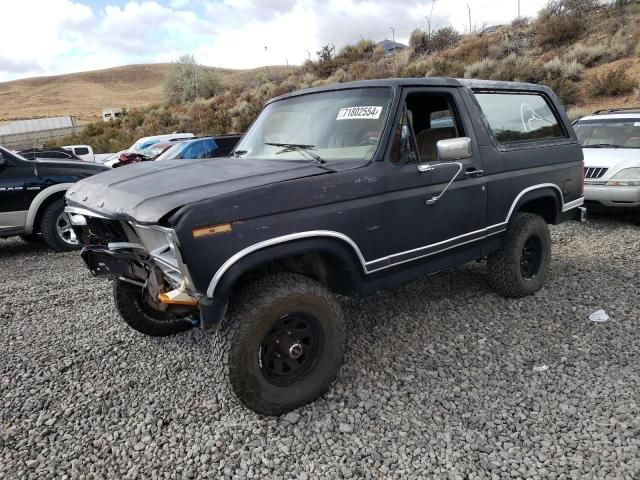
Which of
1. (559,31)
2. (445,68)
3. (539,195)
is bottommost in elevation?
(539,195)

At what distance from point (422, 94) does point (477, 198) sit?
3.00ft

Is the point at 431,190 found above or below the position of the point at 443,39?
below

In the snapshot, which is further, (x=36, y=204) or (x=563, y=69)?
(x=563, y=69)

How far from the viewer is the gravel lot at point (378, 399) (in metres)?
2.49

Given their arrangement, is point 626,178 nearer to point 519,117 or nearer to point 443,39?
point 519,117

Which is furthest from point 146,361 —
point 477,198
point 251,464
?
point 477,198

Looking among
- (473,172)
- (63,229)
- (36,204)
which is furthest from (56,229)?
(473,172)

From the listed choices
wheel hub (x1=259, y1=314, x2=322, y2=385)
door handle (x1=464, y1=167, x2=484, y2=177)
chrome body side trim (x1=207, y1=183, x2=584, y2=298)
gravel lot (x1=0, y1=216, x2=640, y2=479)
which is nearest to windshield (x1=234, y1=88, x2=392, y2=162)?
chrome body side trim (x1=207, y1=183, x2=584, y2=298)

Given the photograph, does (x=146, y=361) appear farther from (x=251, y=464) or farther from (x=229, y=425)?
(x=251, y=464)

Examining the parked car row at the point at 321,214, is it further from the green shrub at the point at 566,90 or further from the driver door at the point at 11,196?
the green shrub at the point at 566,90

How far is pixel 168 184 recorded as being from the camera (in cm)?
279

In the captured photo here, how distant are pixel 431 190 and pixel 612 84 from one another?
15.1m

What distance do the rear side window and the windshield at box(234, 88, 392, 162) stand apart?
3.85ft

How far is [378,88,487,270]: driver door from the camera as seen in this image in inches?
126
